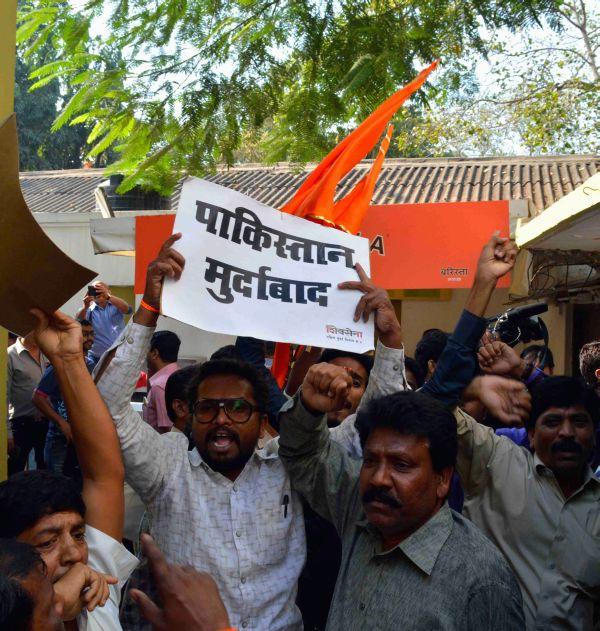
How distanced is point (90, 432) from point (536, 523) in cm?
149

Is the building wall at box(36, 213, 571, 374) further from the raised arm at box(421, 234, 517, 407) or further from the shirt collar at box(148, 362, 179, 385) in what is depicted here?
the raised arm at box(421, 234, 517, 407)

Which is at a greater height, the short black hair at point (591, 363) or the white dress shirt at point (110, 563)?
the short black hair at point (591, 363)

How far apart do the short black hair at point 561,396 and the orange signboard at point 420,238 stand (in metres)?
2.29

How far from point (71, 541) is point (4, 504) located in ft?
0.67

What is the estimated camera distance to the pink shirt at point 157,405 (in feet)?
17.7

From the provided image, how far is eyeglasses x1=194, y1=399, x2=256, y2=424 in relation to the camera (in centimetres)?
277

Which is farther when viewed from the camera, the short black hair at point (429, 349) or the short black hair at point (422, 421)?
the short black hair at point (429, 349)

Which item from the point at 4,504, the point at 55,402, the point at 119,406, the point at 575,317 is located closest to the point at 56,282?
the point at 119,406

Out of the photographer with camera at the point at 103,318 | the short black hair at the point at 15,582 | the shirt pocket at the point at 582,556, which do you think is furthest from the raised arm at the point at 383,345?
the photographer with camera at the point at 103,318

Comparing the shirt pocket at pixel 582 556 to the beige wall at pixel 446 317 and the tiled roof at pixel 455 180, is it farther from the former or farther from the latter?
the tiled roof at pixel 455 180

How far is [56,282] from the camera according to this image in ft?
8.37

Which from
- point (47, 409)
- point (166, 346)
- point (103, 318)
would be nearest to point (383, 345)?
point (166, 346)

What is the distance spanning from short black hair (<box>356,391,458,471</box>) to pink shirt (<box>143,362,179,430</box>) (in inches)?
122

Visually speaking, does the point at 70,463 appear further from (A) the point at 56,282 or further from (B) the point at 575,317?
(B) the point at 575,317
